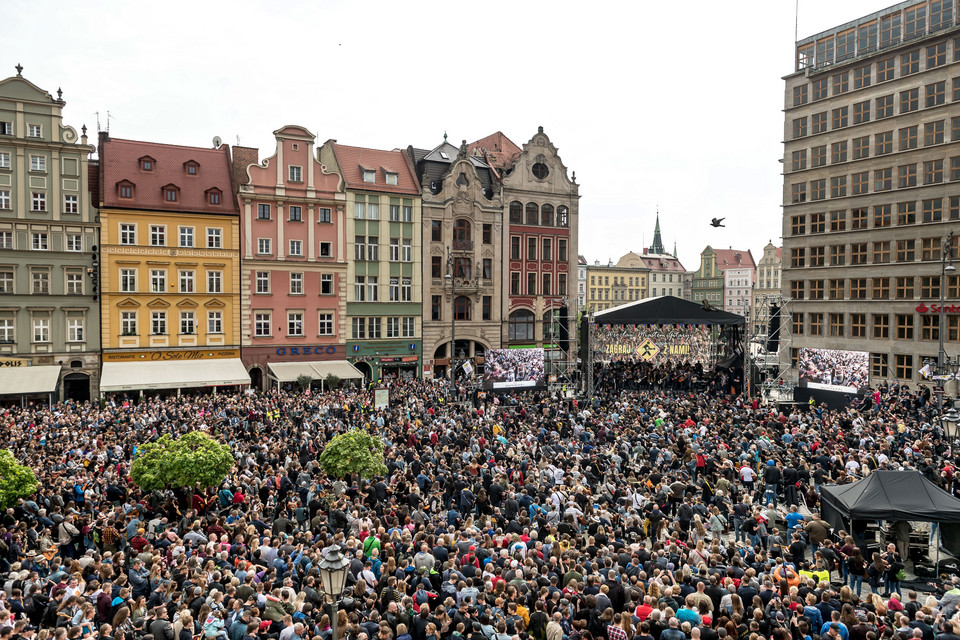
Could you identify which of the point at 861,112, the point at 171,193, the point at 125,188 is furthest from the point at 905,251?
the point at 125,188

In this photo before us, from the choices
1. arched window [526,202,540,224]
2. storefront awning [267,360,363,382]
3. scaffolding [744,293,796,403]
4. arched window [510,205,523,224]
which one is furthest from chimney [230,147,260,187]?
scaffolding [744,293,796,403]

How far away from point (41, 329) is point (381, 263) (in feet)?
67.4

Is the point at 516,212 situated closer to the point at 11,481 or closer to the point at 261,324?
the point at 261,324

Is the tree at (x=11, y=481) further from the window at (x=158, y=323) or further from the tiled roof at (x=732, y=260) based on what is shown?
the tiled roof at (x=732, y=260)

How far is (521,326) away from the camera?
5331 cm

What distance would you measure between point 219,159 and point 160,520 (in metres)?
34.1

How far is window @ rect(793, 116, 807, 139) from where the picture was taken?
158ft

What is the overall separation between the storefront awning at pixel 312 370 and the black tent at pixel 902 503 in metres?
32.9

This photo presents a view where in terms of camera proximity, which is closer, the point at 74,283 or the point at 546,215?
the point at 74,283

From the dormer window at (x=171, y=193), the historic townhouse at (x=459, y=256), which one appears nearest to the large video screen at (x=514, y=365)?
the historic townhouse at (x=459, y=256)

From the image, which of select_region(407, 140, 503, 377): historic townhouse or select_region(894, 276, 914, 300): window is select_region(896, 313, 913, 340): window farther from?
select_region(407, 140, 503, 377): historic townhouse

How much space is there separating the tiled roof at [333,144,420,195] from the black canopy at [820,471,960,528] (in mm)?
38249

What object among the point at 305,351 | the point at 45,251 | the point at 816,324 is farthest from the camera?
the point at 816,324

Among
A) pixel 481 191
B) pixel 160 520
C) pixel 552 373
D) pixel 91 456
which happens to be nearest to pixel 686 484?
pixel 160 520
